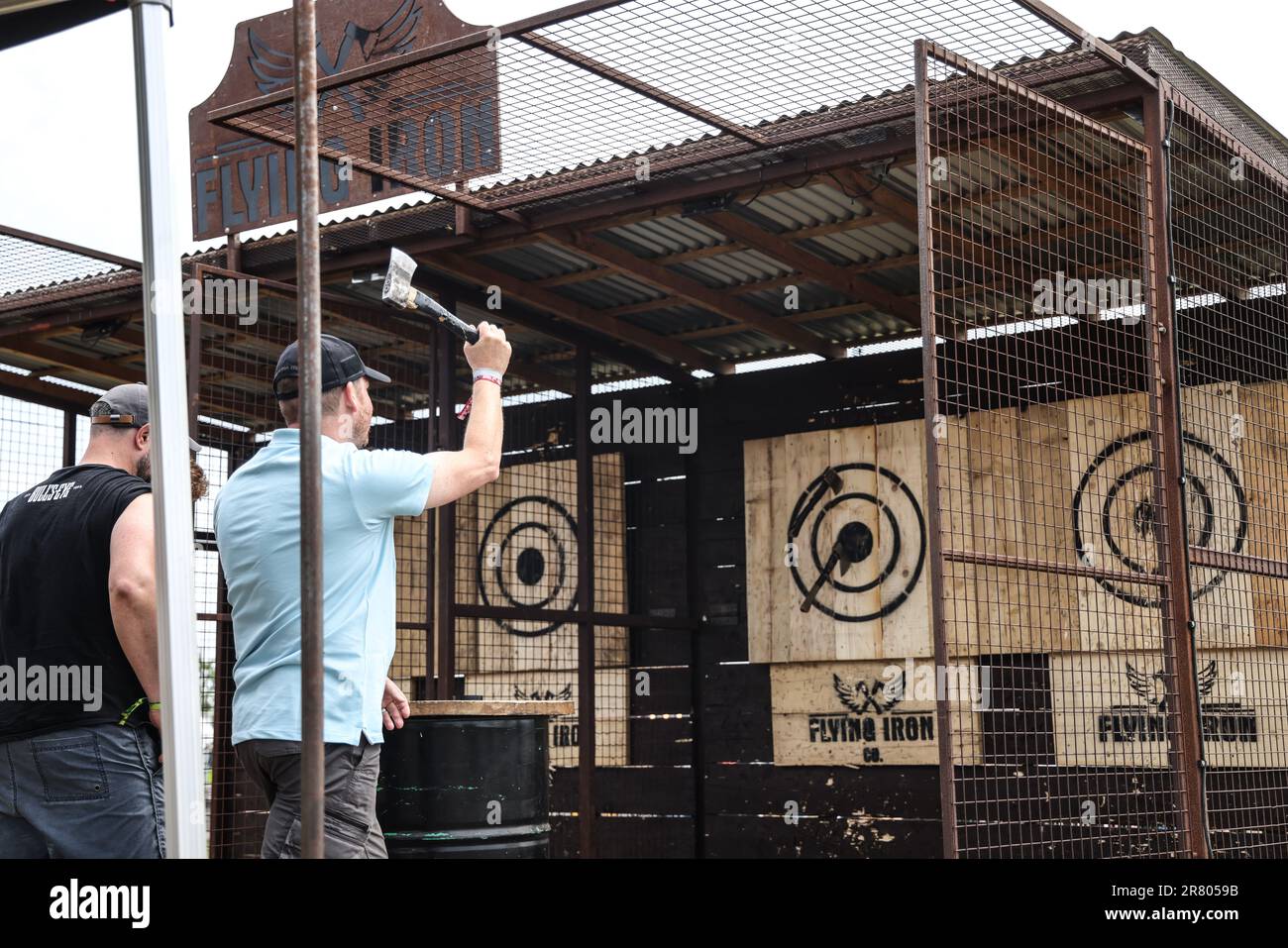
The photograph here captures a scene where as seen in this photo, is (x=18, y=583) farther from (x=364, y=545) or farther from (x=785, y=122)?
(x=785, y=122)

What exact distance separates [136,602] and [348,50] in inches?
156

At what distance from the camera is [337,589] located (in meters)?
2.90

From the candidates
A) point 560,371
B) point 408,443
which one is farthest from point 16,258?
point 560,371

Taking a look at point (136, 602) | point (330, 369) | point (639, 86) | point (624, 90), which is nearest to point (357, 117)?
A: point (624, 90)

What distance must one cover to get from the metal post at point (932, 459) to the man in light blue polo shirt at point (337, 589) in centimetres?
153

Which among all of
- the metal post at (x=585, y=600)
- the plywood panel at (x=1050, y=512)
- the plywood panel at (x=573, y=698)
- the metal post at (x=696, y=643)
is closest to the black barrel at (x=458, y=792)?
the metal post at (x=585, y=600)

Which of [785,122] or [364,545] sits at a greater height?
[785,122]

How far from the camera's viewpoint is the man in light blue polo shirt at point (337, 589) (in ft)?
9.39

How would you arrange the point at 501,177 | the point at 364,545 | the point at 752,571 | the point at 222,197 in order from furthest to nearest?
the point at 752,571, the point at 222,197, the point at 501,177, the point at 364,545

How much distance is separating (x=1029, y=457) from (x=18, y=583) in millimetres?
5603

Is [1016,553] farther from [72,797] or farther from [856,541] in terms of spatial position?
[72,797]

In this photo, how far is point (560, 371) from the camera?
29.8 ft

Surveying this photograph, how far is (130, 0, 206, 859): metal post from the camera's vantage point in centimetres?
221

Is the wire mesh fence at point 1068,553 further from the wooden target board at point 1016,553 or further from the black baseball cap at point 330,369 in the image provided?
the black baseball cap at point 330,369
